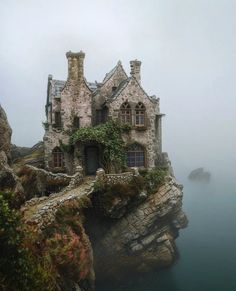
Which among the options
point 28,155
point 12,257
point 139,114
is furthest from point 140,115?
point 12,257

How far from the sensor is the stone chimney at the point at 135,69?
156 feet

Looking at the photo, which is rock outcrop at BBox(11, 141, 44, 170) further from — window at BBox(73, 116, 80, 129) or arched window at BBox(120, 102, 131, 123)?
arched window at BBox(120, 102, 131, 123)

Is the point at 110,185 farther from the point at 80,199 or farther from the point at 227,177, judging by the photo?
the point at 227,177

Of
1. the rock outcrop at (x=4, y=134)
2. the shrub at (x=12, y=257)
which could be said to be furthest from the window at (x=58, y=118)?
the shrub at (x=12, y=257)

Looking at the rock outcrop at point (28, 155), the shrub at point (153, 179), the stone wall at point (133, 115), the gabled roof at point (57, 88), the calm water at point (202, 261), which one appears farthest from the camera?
the gabled roof at point (57, 88)

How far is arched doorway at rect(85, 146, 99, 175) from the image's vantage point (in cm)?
4534

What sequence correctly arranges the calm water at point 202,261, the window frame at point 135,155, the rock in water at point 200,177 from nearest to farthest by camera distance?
the calm water at point 202,261
the window frame at point 135,155
the rock in water at point 200,177

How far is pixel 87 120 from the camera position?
45.9 m

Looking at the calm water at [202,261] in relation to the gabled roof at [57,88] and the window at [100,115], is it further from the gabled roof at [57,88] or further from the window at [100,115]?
the gabled roof at [57,88]

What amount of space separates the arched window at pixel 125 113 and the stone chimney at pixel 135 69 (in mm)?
4464

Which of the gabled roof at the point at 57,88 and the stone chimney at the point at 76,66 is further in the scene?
the gabled roof at the point at 57,88

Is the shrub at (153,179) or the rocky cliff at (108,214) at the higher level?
the shrub at (153,179)

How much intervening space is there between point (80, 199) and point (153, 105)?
62.3 feet

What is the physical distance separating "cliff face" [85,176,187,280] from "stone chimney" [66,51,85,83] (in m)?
17.4
